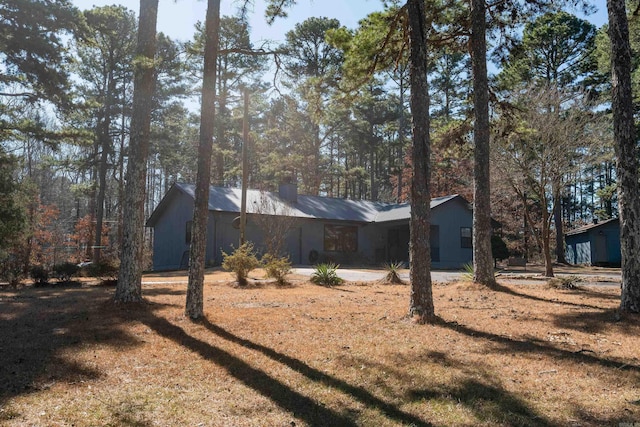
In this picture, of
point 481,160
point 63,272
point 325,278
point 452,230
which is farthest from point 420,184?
point 452,230

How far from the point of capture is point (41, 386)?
13.0 feet

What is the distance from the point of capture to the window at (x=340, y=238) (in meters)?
25.5

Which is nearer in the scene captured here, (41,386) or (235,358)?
(41,386)

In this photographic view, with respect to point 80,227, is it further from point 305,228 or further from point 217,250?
point 305,228

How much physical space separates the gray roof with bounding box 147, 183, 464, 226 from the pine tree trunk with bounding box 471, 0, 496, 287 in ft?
34.7

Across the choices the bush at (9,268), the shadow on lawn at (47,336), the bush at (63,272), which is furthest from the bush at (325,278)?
the bush at (9,268)

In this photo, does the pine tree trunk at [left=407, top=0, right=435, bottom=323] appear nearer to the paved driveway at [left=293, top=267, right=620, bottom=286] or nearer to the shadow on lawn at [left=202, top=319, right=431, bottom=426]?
the shadow on lawn at [left=202, top=319, right=431, bottom=426]

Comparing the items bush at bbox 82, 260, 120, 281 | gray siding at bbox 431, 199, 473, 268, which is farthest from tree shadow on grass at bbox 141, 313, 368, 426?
gray siding at bbox 431, 199, 473, 268

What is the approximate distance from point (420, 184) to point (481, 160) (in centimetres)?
466

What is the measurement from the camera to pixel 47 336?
5.97m

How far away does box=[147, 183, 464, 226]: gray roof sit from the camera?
72.7 feet

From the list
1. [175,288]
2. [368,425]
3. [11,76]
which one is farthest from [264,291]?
[11,76]

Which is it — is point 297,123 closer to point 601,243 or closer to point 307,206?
point 307,206

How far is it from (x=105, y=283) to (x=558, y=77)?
3125 cm
